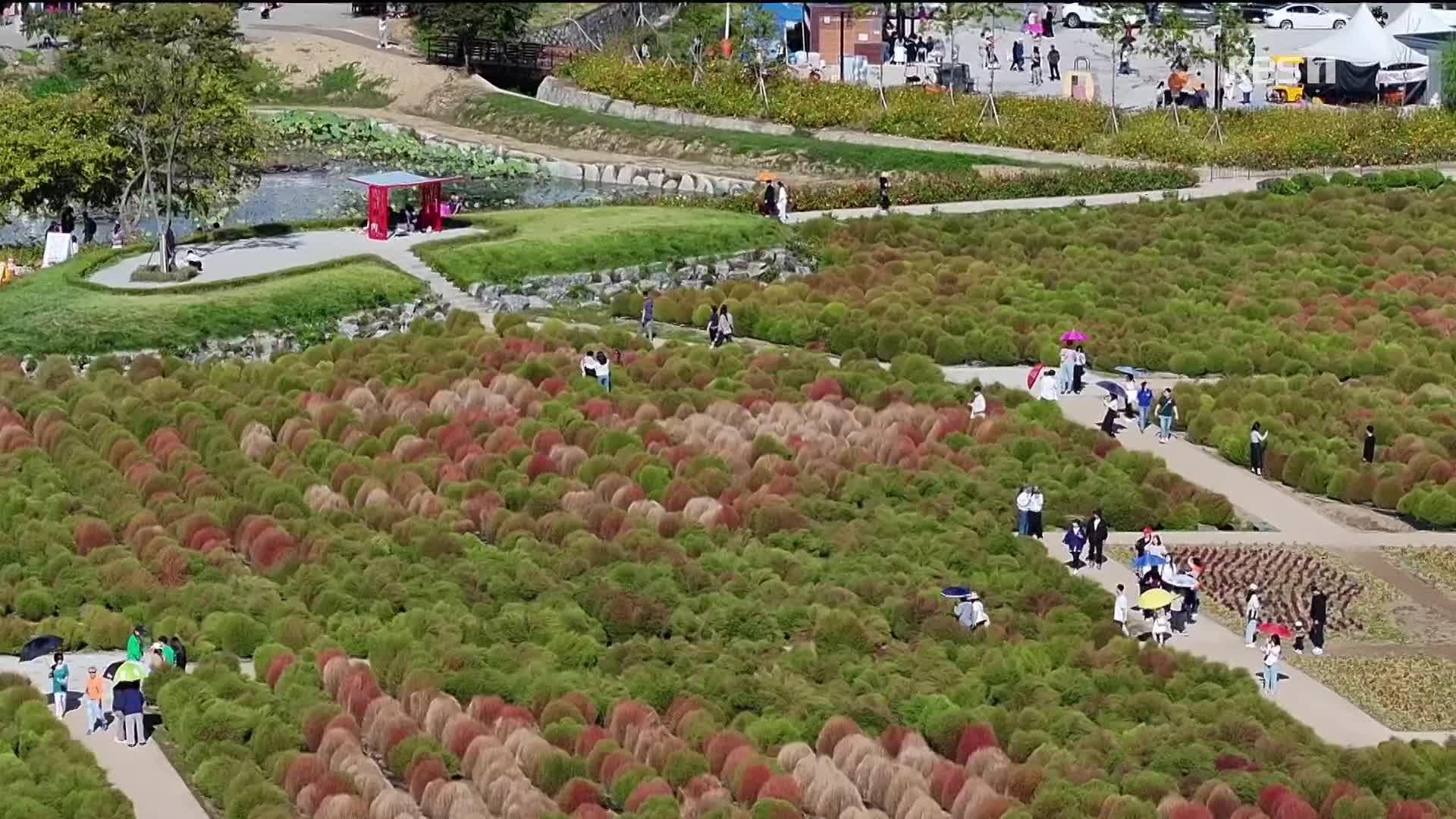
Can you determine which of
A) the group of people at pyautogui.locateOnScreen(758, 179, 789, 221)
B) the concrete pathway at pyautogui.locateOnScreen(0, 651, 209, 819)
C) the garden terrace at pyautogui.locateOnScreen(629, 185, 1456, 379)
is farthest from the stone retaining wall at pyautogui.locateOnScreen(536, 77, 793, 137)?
the concrete pathway at pyautogui.locateOnScreen(0, 651, 209, 819)

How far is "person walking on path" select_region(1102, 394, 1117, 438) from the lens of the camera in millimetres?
56031

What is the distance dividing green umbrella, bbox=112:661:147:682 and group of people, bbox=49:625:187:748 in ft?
0.23

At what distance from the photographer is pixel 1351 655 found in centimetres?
4462

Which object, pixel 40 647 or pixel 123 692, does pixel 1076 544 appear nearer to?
pixel 123 692

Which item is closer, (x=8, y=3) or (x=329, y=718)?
(x=329, y=718)

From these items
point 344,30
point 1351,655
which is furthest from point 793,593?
point 344,30

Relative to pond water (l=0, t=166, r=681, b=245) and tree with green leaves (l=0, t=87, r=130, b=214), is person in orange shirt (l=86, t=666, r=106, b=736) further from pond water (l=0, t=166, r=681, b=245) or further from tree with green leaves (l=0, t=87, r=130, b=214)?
pond water (l=0, t=166, r=681, b=245)

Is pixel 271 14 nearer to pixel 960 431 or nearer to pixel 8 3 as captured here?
pixel 8 3

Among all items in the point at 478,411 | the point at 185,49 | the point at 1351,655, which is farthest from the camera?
the point at 185,49

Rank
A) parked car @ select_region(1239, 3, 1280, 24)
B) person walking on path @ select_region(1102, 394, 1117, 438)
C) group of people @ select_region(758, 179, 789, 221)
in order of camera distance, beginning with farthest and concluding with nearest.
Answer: parked car @ select_region(1239, 3, 1280, 24), group of people @ select_region(758, 179, 789, 221), person walking on path @ select_region(1102, 394, 1117, 438)

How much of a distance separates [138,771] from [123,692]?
1.40m

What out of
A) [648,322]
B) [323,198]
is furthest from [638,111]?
[648,322]

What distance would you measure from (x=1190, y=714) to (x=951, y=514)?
10.2m

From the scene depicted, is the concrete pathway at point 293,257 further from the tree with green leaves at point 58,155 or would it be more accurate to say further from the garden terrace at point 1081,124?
the garden terrace at point 1081,124
